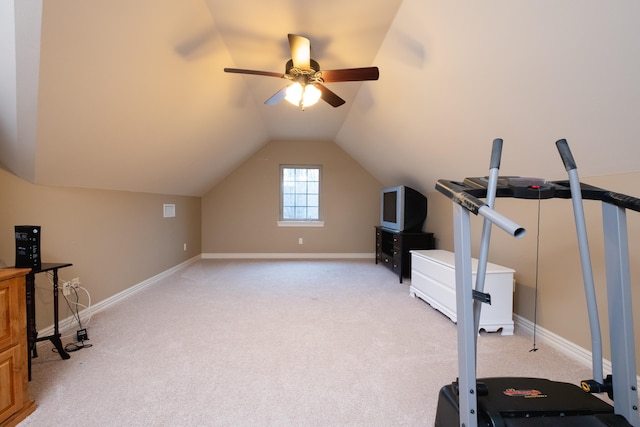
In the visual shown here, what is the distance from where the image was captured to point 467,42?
69.7 inches

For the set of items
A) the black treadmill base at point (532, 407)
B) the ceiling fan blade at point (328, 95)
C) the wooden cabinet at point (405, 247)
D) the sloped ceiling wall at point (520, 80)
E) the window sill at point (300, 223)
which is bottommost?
the black treadmill base at point (532, 407)

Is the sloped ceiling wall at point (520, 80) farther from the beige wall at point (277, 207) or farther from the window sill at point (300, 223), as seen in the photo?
the window sill at point (300, 223)

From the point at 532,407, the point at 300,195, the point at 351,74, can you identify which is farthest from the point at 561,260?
the point at 300,195

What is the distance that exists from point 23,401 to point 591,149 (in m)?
3.39

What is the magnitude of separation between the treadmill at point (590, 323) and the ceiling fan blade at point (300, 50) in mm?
1388

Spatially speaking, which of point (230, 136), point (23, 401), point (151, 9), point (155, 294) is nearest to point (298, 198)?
point (230, 136)

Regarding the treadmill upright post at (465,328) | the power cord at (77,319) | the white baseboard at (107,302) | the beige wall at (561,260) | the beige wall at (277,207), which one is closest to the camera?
the treadmill upright post at (465,328)

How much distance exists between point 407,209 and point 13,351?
395 cm

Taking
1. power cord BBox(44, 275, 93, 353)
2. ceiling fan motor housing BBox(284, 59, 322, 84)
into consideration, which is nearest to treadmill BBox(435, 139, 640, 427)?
ceiling fan motor housing BBox(284, 59, 322, 84)

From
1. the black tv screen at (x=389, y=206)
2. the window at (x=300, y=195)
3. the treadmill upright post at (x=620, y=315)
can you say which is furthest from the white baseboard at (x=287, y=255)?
the treadmill upright post at (x=620, y=315)

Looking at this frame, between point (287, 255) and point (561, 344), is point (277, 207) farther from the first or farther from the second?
point (561, 344)

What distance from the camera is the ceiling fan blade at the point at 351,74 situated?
2.07 meters

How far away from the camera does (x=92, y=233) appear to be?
2.76 m

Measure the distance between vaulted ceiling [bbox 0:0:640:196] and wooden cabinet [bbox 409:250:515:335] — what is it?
90 cm
